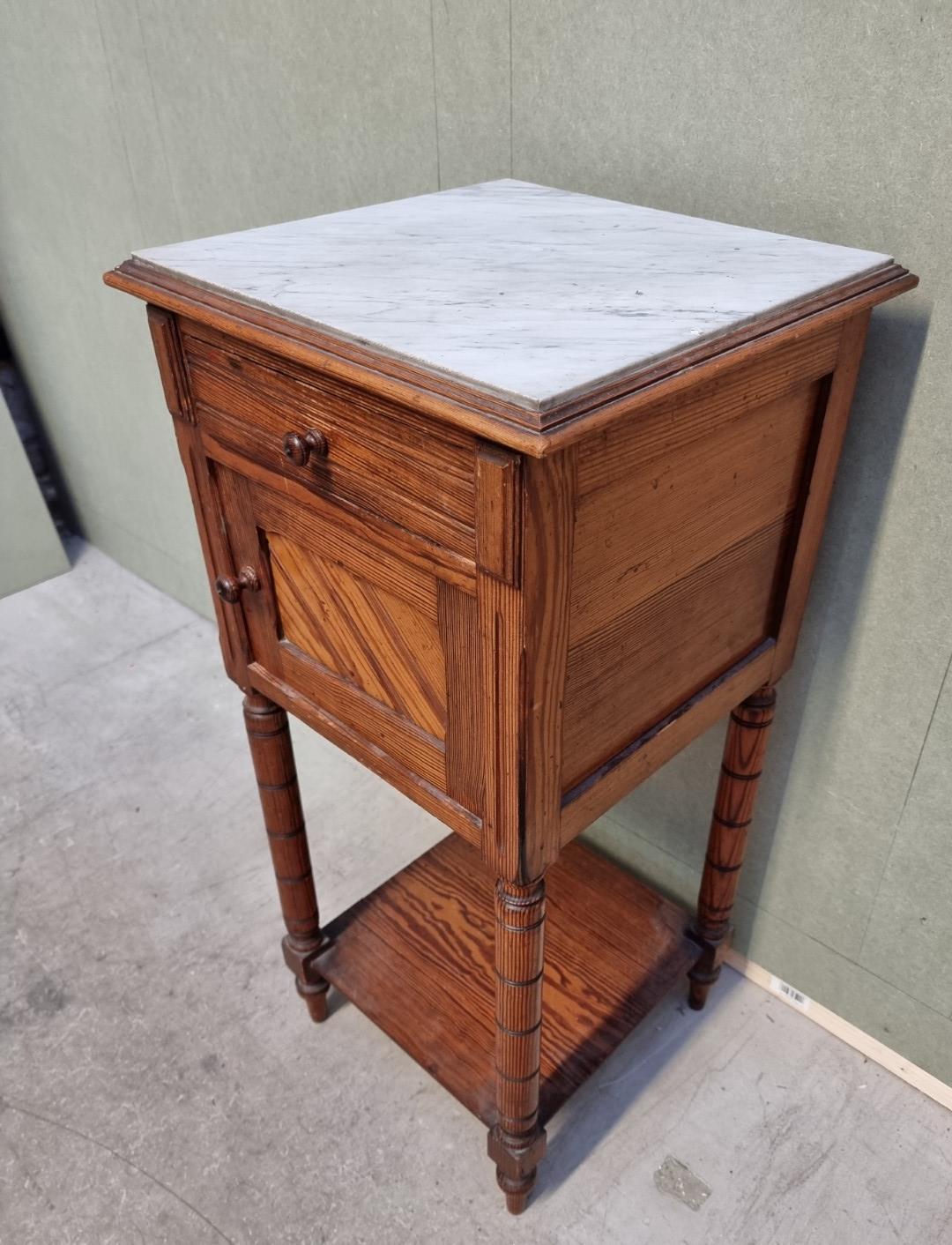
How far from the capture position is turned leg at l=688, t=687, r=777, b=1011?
1.23 metres

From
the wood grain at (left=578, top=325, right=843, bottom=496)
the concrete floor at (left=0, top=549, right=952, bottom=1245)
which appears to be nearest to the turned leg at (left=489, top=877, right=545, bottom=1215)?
the concrete floor at (left=0, top=549, right=952, bottom=1245)

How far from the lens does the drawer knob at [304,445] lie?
86 centimetres

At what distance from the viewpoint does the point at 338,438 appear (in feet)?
2.78

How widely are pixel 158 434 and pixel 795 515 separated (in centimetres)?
163

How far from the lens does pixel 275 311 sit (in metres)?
0.81

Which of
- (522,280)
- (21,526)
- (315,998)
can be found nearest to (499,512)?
(522,280)

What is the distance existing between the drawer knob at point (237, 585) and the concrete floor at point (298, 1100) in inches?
32.2

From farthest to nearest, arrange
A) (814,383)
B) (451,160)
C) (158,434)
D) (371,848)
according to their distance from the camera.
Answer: (158,434) < (371,848) < (451,160) < (814,383)

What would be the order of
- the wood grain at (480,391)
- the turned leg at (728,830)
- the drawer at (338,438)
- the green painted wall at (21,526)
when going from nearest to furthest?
the wood grain at (480,391) < the drawer at (338,438) < the turned leg at (728,830) < the green painted wall at (21,526)

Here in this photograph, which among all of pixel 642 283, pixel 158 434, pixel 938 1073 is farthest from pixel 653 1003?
pixel 158 434

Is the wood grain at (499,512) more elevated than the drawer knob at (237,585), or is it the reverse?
the wood grain at (499,512)

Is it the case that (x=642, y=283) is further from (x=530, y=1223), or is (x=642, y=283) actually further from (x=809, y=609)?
(x=530, y=1223)

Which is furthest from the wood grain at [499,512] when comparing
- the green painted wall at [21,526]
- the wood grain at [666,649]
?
the green painted wall at [21,526]

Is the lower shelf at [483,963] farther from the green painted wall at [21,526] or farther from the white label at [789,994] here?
the green painted wall at [21,526]
